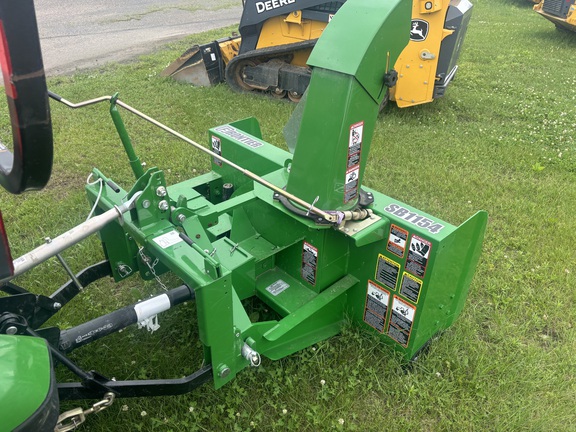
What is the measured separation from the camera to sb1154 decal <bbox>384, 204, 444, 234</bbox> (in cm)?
251

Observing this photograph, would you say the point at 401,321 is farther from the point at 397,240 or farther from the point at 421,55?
the point at 421,55

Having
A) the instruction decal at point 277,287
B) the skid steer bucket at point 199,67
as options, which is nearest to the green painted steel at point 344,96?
the instruction decal at point 277,287

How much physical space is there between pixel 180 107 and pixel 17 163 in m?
5.79

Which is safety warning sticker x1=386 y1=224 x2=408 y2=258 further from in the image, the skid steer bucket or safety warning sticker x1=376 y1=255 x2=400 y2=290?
the skid steer bucket

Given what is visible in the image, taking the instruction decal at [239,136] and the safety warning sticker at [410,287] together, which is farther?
the instruction decal at [239,136]

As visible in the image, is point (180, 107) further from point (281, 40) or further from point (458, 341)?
point (458, 341)

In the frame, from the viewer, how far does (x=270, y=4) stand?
21.1 ft

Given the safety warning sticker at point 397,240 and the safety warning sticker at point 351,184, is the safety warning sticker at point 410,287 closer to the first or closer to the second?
the safety warning sticker at point 397,240

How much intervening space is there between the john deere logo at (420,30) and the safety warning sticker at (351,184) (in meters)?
3.61

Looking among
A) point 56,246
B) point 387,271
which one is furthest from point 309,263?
point 56,246

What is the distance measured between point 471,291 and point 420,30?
10.9ft

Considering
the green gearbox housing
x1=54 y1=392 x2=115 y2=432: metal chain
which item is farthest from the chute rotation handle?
x1=54 y1=392 x2=115 y2=432: metal chain

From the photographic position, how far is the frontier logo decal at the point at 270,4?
6.33 m

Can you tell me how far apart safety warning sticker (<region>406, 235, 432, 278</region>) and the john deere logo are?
3.81 metres
